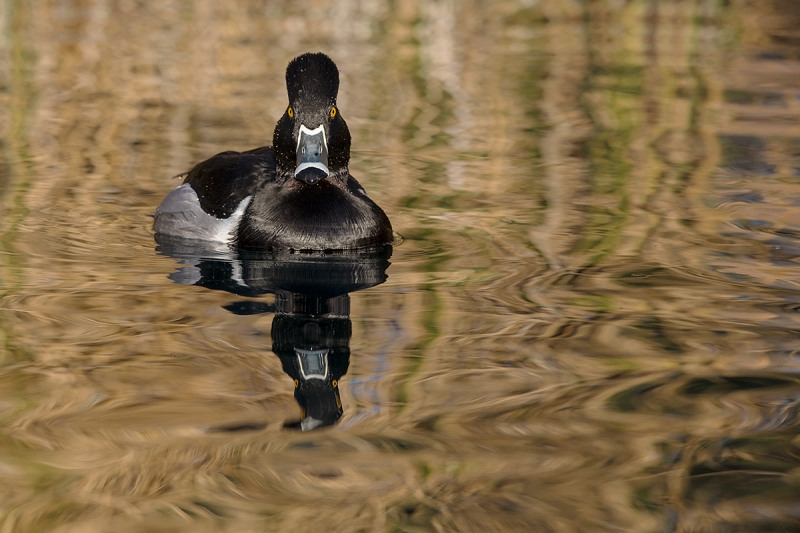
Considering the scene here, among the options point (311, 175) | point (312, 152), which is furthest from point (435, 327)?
point (312, 152)

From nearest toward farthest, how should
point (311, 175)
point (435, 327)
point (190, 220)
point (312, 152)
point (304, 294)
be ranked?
1. point (435, 327)
2. point (304, 294)
3. point (311, 175)
4. point (312, 152)
5. point (190, 220)

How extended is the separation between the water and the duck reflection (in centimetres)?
3

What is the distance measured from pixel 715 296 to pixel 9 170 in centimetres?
615

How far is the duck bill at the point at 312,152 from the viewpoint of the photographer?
7.60 m

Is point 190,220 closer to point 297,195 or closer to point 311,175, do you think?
point 297,195

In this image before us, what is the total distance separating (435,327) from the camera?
6535 millimetres

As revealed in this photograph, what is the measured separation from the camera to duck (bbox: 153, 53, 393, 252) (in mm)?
7809

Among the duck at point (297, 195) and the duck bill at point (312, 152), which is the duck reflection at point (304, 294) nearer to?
the duck at point (297, 195)

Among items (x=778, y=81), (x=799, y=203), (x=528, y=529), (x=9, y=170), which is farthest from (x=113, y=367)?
(x=778, y=81)

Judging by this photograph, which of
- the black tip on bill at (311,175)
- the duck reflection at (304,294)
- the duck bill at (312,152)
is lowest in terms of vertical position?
the duck reflection at (304,294)

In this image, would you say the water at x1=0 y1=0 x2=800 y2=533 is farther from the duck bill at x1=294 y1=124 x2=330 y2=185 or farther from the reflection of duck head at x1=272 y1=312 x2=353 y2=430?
the duck bill at x1=294 y1=124 x2=330 y2=185

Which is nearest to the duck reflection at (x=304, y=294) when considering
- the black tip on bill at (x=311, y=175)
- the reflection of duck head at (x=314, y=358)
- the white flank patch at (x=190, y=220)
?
the reflection of duck head at (x=314, y=358)

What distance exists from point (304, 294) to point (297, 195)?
3.92 ft

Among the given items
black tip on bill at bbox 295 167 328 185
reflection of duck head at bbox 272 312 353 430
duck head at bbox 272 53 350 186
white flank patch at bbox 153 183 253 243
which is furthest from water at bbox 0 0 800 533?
duck head at bbox 272 53 350 186
